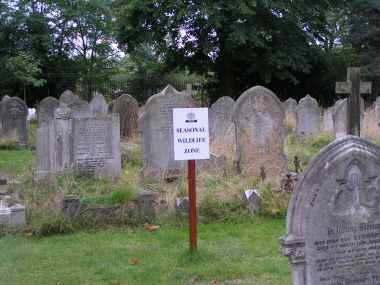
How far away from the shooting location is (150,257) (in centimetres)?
664

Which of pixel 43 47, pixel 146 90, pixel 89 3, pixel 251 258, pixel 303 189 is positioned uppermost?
pixel 89 3

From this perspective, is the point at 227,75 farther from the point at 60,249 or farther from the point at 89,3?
the point at 60,249

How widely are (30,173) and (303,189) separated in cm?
750

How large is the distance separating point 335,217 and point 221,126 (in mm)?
10893

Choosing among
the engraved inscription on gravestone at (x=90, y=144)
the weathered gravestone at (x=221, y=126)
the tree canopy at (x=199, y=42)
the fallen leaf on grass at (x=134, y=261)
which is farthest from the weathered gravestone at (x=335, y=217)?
the tree canopy at (x=199, y=42)

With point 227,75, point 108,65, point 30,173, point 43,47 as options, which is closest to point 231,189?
point 30,173

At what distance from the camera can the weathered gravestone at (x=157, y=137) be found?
10953mm

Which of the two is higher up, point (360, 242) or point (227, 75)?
point (227, 75)

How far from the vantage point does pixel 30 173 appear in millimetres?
10852

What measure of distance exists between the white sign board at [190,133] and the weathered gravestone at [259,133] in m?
3.86

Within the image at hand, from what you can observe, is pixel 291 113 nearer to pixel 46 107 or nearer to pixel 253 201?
pixel 46 107

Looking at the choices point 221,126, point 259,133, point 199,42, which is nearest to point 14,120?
point 221,126

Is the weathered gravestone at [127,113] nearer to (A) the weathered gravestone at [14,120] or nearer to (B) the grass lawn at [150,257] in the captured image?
(A) the weathered gravestone at [14,120]

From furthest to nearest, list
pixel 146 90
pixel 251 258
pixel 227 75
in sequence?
pixel 146 90 < pixel 227 75 < pixel 251 258
